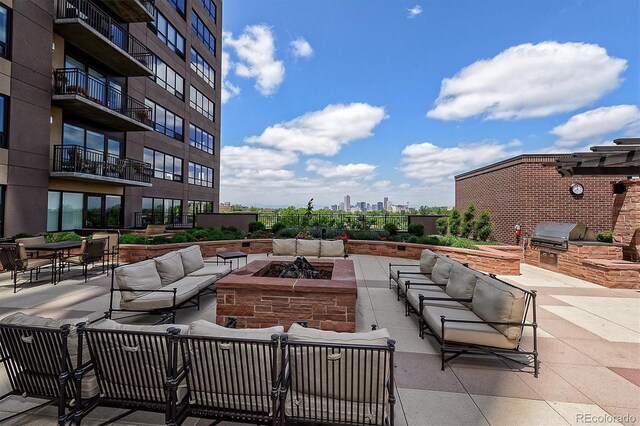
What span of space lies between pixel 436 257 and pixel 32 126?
47.8 ft

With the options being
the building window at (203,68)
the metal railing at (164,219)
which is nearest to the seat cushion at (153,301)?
the metal railing at (164,219)

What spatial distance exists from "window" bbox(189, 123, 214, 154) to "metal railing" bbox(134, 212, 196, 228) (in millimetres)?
5956

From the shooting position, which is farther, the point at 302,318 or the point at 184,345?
the point at 302,318

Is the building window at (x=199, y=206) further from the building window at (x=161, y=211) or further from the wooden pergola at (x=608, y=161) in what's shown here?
the wooden pergola at (x=608, y=161)

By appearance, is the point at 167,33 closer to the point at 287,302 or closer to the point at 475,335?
the point at 287,302

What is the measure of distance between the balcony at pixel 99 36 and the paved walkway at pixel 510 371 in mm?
10881

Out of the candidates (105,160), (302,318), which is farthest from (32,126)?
(302,318)

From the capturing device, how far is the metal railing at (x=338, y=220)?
50.1ft

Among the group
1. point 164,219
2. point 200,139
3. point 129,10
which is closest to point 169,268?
point 164,219

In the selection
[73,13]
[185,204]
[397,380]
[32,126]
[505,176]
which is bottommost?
[397,380]

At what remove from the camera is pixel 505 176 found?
1216 cm

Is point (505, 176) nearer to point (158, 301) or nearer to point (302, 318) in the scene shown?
point (302, 318)

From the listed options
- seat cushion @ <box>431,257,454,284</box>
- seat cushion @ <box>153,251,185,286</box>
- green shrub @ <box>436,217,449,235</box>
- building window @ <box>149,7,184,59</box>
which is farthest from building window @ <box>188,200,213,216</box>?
seat cushion @ <box>431,257,454,284</box>

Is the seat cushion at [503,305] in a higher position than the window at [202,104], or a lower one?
lower
